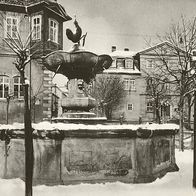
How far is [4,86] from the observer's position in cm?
1706

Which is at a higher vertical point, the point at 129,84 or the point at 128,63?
the point at 128,63

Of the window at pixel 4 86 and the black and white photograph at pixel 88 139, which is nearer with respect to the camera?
the black and white photograph at pixel 88 139

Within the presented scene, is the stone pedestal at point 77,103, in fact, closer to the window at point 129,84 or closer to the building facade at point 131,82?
the building facade at point 131,82

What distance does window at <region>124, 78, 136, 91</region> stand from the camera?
31.7m

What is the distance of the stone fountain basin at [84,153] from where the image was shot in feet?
18.3

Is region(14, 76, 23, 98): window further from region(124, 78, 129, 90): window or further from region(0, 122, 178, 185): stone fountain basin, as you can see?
region(124, 78, 129, 90): window

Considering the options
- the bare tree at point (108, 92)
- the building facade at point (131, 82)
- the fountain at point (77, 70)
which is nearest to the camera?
the fountain at point (77, 70)

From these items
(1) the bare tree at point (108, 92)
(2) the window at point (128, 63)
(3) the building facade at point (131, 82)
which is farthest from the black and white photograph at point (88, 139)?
(2) the window at point (128, 63)

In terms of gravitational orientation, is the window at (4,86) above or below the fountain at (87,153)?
above

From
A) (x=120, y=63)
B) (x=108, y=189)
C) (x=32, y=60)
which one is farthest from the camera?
(x=120, y=63)

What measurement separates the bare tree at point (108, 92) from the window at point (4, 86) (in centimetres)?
932

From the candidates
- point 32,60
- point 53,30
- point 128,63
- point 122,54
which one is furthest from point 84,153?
point 122,54

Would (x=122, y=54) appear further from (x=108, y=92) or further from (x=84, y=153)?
(x=84, y=153)

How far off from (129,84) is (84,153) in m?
26.5
